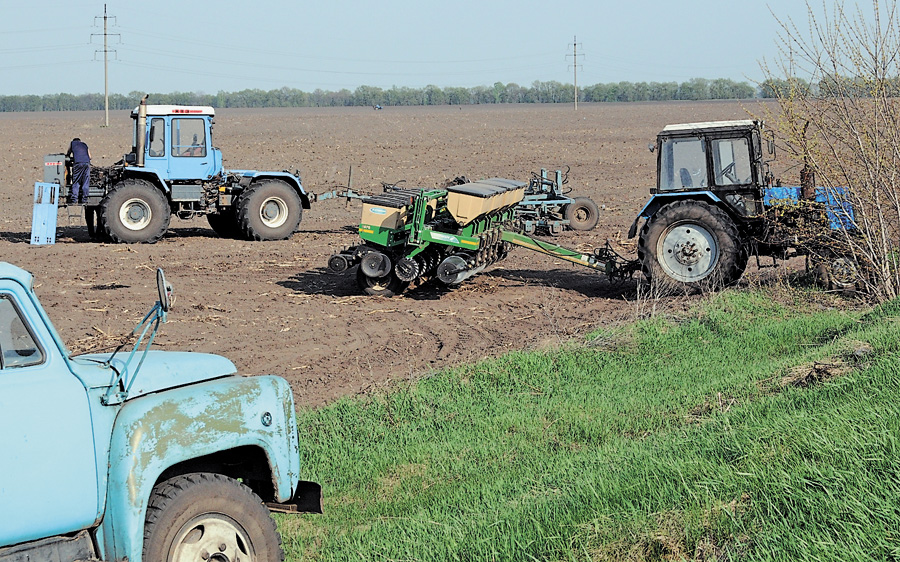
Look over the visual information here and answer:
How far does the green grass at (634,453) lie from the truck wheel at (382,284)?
13.9 feet

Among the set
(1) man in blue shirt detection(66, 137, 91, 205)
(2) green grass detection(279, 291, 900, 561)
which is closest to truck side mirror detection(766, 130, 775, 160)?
(2) green grass detection(279, 291, 900, 561)

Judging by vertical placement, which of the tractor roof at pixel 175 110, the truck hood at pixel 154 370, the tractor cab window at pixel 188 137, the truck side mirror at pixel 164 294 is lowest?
the truck hood at pixel 154 370

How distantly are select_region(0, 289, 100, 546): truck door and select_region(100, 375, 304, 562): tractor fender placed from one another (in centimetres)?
12

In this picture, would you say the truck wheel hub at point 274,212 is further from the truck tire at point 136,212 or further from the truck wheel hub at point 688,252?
the truck wheel hub at point 688,252

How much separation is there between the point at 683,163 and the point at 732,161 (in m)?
0.61

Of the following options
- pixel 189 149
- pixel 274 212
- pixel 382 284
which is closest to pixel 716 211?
pixel 382 284

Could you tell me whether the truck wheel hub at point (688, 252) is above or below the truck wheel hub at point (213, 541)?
above

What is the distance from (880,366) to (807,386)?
1.66 ft

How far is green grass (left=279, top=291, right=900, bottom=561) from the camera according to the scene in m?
4.28

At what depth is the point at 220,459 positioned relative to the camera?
496 cm

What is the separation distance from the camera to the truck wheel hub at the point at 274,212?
1866 cm

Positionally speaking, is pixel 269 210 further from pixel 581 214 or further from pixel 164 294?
pixel 164 294

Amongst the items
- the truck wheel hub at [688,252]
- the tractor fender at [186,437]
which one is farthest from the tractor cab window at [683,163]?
the tractor fender at [186,437]

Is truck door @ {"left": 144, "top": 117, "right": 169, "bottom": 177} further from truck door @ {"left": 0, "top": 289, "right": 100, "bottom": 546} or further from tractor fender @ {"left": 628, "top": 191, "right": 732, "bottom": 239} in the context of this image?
truck door @ {"left": 0, "top": 289, "right": 100, "bottom": 546}
